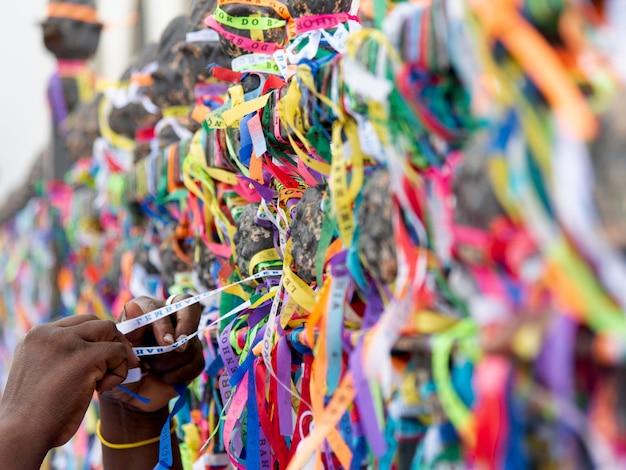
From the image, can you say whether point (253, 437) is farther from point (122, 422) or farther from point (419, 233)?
point (419, 233)

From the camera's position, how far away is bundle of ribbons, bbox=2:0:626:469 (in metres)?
0.69

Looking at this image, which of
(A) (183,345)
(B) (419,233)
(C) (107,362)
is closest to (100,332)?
(C) (107,362)

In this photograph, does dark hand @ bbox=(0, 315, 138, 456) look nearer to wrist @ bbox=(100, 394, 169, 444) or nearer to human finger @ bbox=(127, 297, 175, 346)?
human finger @ bbox=(127, 297, 175, 346)

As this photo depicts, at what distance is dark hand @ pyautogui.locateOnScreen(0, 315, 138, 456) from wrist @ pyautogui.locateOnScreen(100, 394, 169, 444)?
0.20 meters

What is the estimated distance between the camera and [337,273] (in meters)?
1.08

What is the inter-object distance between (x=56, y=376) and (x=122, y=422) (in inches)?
9.8

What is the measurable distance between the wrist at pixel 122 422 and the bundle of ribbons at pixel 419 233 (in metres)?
0.14

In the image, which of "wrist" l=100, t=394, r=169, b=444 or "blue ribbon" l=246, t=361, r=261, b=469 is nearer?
"blue ribbon" l=246, t=361, r=261, b=469

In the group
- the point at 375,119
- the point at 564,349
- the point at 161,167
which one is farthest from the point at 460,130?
the point at 161,167

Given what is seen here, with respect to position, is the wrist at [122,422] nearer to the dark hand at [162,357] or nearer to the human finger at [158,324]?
the dark hand at [162,357]

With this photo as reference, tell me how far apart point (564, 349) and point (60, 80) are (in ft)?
11.2

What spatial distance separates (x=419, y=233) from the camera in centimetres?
91

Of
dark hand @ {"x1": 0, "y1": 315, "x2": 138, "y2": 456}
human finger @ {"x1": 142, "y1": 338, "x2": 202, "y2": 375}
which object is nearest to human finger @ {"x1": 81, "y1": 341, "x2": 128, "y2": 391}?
dark hand @ {"x1": 0, "y1": 315, "x2": 138, "y2": 456}

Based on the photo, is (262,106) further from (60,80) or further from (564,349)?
(60,80)
